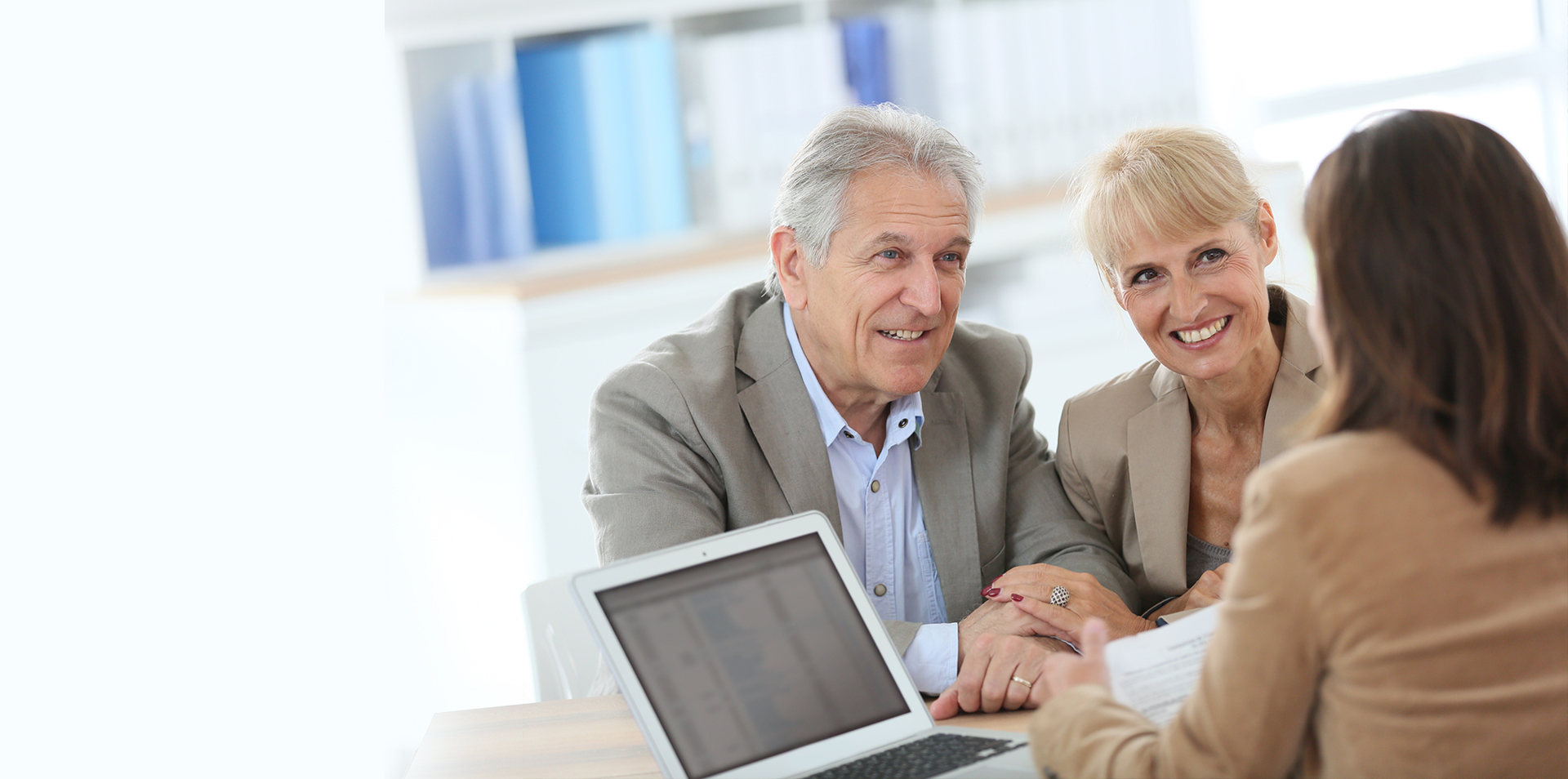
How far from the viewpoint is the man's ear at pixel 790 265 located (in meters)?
1.88

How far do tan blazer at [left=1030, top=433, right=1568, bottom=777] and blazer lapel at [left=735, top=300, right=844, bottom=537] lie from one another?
2.97 feet

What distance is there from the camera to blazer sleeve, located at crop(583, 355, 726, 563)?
1.65 metres

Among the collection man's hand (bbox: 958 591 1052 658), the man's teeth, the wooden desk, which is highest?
the man's teeth

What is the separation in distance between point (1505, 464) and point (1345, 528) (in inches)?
4.8

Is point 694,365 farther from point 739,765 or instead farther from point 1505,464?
point 1505,464

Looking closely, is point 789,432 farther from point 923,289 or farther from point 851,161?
point 851,161

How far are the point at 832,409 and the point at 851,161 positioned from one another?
35cm

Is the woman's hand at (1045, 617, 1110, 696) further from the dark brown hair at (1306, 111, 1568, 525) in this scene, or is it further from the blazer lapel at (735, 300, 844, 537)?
the blazer lapel at (735, 300, 844, 537)

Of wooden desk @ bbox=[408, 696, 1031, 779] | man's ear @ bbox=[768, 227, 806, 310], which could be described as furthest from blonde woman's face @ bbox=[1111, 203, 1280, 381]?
wooden desk @ bbox=[408, 696, 1031, 779]

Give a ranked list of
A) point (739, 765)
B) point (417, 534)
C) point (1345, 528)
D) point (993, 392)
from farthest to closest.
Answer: point (417, 534)
point (993, 392)
point (739, 765)
point (1345, 528)

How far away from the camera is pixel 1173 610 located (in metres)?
1.64

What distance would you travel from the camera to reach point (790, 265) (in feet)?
6.24

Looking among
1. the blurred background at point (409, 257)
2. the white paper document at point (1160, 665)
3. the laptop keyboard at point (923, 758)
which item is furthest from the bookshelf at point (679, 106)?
the white paper document at point (1160, 665)

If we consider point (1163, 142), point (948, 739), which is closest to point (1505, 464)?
point (948, 739)
